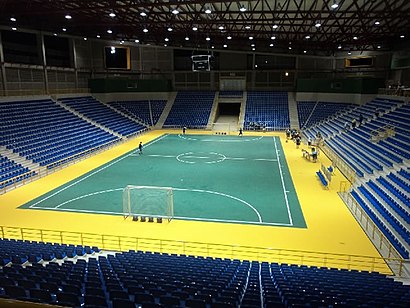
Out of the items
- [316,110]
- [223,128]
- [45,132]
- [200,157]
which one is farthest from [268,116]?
[45,132]

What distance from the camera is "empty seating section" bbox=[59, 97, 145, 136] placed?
129 ft

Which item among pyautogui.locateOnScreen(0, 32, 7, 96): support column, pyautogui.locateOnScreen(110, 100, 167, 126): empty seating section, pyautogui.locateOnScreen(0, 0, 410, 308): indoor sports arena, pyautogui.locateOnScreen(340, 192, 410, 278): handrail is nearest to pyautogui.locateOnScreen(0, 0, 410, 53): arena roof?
pyautogui.locateOnScreen(0, 0, 410, 308): indoor sports arena

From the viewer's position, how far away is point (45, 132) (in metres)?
30.1

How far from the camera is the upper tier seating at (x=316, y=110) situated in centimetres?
4356

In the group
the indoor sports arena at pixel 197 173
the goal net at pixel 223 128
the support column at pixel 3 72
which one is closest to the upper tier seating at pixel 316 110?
the indoor sports arena at pixel 197 173

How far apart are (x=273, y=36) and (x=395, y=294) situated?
3555 cm

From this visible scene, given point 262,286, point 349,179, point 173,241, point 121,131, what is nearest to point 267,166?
point 349,179

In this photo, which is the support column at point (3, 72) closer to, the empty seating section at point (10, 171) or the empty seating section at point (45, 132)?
the empty seating section at point (45, 132)

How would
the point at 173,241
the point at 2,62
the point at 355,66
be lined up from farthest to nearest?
the point at 355,66
the point at 2,62
the point at 173,241

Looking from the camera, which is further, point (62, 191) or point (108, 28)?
point (108, 28)

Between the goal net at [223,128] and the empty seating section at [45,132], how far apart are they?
14.2 m

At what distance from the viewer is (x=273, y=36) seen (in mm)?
39094

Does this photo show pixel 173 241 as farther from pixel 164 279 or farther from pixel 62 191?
pixel 62 191

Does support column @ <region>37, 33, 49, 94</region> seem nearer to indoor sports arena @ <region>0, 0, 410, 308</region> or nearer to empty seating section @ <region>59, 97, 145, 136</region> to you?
indoor sports arena @ <region>0, 0, 410, 308</region>
